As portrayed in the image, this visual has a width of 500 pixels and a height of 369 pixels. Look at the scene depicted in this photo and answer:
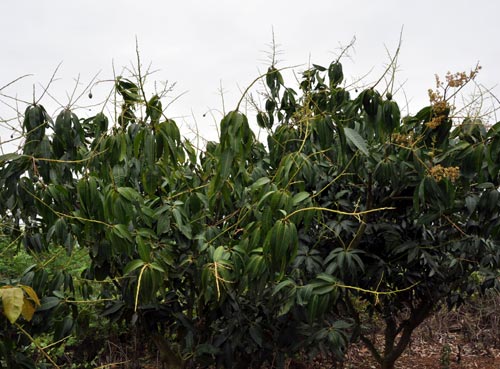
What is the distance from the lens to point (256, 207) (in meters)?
2.12

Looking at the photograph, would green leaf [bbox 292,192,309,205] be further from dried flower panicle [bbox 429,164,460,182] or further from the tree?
dried flower panicle [bbox 429,164,460,182]

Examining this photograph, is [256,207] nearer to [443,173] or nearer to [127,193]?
[127,193]

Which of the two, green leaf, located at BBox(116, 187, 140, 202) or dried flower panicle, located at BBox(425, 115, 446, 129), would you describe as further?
dried flower panicle, located at BBox(425, 115, 446, 129)

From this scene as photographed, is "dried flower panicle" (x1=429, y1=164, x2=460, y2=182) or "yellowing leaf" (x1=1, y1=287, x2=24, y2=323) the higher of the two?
"dried flower panicle" (x1=429, y1=164, x2=460, y2=182)

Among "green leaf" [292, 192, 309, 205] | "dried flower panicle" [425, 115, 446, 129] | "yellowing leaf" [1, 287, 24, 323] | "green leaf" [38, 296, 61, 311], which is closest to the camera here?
"yellowing leaf" [1, 287, 24, 323]

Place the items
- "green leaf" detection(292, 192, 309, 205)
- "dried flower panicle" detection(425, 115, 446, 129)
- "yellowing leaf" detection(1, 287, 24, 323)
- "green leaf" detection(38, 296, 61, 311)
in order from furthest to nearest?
"green leaf" detection(38, 296, 61, 311) < "dried flower panicle" detection(425, 115, 446, 129) < "green leaf" detection(292, 192, 309, 205) < "yellowing leaf" detection(1, 287, 24, 323)

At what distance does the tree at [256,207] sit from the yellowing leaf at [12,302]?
0.31m

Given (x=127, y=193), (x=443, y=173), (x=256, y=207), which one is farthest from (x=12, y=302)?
(x=443, y=173)

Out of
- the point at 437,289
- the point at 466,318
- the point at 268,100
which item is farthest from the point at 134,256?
the point at 466,318

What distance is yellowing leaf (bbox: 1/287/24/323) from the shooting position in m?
1.75

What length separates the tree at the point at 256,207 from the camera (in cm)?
196

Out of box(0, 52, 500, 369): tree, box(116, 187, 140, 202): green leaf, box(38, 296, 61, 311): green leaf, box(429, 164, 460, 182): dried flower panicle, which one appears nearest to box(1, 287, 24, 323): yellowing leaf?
box(0, 52, 500, 369): tree

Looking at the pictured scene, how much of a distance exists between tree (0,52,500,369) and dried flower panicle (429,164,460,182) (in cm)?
1

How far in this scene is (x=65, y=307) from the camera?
97.3 inches
